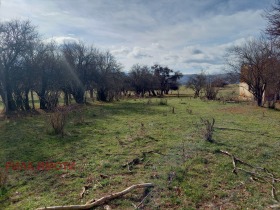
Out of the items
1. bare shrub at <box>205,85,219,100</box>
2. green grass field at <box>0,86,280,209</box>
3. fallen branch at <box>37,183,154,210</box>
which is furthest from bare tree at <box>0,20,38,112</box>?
bare shrub at <box>205,85,219,100</box>

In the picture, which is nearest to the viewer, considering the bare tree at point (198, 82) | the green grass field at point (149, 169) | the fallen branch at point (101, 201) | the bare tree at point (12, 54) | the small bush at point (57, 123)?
the fallen branch at point (101, 201)

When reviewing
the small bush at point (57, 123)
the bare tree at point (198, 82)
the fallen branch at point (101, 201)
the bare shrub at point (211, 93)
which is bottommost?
the fallen branch at point (101, 201)

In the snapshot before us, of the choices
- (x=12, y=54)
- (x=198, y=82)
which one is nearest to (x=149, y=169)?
(x=12, y=54)

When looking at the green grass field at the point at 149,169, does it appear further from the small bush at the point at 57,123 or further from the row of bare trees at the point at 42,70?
the row of bare trees at the point at 42,70

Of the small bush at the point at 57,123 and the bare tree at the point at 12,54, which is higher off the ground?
the bare tree at the point at 12,54

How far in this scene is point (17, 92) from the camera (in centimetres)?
1692

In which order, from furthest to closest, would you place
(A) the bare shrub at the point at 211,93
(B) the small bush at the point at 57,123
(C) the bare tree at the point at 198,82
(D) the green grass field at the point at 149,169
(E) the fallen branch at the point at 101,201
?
(C) the bare tree at the point at 198,82 → (A) the bare shrub at the point at 211,93 → (B) the small bush at the point at 57,123 → (D) the green grass field at the point at 149,169 → (E) the fallen branch at the point at 101,201

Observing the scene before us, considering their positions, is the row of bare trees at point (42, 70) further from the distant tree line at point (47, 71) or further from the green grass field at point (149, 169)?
the green grass field at point (149, 169)

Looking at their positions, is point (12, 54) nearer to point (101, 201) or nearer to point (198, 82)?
point (101, 201)

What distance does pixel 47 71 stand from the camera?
18.5m

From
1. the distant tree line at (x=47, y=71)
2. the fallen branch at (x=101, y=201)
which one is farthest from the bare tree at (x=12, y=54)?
the fallen branch at (x=101, y=201)

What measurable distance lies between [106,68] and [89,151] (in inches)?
881

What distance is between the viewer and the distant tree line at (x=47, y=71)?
1525cm

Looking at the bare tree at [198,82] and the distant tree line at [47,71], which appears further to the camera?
the bare tree at [198,82]
